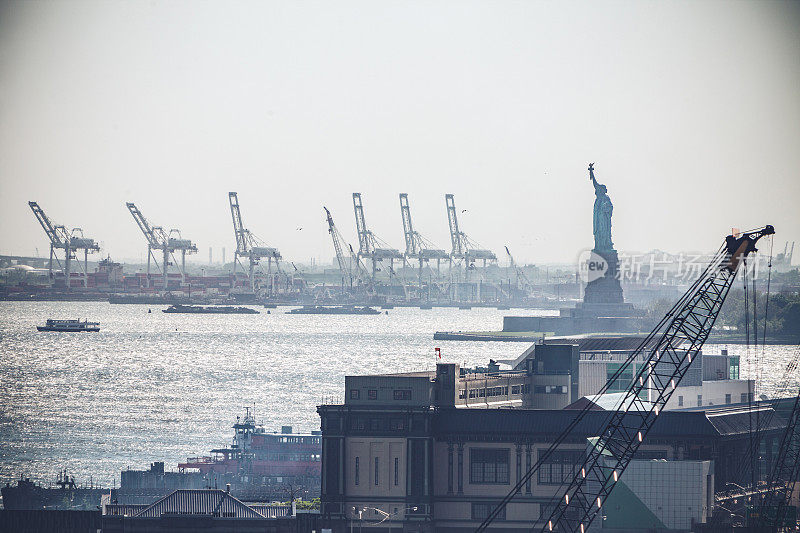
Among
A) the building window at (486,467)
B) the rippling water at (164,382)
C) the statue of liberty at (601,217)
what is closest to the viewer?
the building window at (486,467)

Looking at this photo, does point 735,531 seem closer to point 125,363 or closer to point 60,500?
point 60,500

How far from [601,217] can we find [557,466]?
75593 millimetres

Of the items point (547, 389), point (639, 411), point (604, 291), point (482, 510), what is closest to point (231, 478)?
Result: point (547, 389)

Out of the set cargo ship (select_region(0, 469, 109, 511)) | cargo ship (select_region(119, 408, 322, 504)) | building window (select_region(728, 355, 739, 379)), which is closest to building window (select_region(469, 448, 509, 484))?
cargo ship (select_region(119, 408, 322, 504))

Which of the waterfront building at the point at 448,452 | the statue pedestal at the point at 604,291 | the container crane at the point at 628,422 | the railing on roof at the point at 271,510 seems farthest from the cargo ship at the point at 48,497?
the statue pedestal at the point at 604,291

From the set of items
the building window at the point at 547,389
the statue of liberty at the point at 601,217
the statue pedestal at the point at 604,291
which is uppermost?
the statue of liberty at the point at 601,217

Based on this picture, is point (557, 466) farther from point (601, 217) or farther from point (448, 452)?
point (601, 217)

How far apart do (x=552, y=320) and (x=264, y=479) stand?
8743 centimetres

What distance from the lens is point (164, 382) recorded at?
105 meters

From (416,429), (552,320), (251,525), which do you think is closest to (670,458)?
(416,429)

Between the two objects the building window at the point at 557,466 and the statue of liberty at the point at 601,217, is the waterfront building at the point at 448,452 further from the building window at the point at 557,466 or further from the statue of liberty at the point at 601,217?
the statue of liberty at the point at 601,217

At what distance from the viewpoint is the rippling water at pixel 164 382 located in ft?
227

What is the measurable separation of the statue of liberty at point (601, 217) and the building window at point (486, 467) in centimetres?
7492

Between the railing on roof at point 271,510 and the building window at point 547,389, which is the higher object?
the building window at point 547,389
